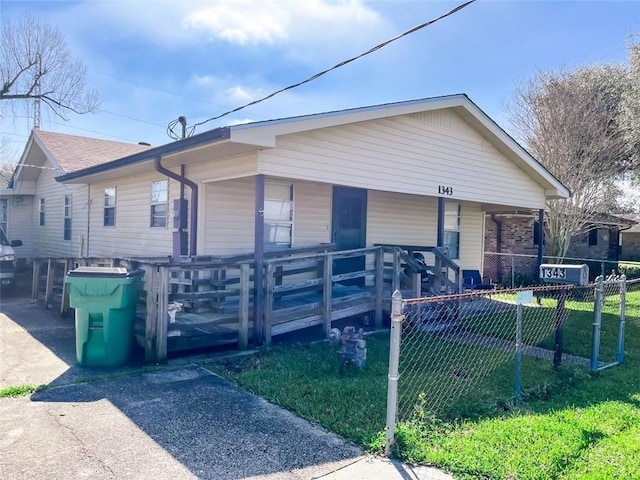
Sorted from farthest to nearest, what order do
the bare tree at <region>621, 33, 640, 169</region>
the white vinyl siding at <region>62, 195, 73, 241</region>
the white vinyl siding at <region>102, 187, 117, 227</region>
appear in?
the bare tree at <region>621, 33, 640, 169</region>, the white vinyl siding at <region>62, 195, 73, 241</region>, the white vinyl siding at <region>102, 187, 117, 227</region>

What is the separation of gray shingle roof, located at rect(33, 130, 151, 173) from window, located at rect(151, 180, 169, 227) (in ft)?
13.6

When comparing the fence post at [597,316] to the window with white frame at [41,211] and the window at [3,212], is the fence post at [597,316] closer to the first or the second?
the window with white frame at [41,211]

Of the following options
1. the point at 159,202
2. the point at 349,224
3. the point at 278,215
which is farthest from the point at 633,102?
the point at 159,202

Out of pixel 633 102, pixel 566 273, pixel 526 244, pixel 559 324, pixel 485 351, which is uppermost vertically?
pixel 633 102

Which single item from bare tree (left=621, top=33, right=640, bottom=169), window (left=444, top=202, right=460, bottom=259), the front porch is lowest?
the front porch

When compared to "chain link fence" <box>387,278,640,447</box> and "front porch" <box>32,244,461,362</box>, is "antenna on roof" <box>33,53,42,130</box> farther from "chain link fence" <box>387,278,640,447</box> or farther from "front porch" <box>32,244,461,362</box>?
"chain link fence" <box>387,278,640,447</box>

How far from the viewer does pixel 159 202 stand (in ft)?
32.6

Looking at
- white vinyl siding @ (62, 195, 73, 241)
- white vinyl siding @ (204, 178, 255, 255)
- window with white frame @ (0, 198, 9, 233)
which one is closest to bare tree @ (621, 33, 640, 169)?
white vinyl siding @ (204, 178, 255, 255)

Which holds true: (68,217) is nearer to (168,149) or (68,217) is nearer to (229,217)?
(229,217)

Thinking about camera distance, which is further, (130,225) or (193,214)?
(130,225)

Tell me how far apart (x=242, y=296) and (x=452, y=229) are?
853 centimetres

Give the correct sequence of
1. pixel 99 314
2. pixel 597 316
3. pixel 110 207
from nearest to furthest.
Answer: pixel 99 314, pixel 597 316, pixel 110 207

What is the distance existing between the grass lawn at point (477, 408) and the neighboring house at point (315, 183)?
96.1 inches

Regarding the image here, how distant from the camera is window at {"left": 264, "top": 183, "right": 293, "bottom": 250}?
903 centimetres
